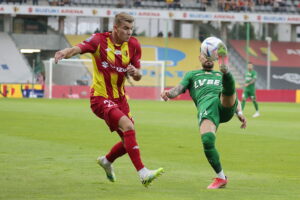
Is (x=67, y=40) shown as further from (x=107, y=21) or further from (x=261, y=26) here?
(x=261, y=26)

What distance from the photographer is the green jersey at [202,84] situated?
1077cm

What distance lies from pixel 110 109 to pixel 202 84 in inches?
53.9

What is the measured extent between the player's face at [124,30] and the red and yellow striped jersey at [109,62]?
0.23 m

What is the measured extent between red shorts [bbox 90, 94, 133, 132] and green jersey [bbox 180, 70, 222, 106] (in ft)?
2.95

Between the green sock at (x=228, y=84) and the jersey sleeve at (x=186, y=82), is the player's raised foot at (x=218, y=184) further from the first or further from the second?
the jersey sleeve at (x=186, y=82)

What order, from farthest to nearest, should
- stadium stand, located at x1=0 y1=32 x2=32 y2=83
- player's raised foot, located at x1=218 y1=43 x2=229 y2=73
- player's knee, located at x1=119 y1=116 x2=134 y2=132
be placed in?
stadium stand, located at x1=0 y1=32 x2=32 y2=83
player's knee, located at x1=119 y1=116 x2=134 y2=132
player's raised foot, located at x1=218 y1=43 x2=229 y2=73

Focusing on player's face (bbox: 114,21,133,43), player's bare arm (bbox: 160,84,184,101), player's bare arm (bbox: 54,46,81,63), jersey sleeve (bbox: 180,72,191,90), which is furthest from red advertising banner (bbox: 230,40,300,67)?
player's bare arm (bbox: 54,46,81,63)

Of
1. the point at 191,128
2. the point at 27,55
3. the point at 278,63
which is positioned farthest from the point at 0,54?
the point at 191,128

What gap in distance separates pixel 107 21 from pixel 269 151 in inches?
1868

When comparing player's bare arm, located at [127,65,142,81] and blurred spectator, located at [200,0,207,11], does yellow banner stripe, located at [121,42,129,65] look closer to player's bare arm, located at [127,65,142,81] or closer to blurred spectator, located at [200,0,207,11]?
player's bare arm, located at [127,65,142,81]

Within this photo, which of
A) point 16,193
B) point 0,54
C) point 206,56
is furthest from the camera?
point 0,54

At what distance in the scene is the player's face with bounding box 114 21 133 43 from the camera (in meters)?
10.3

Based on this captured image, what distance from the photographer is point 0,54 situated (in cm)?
5781

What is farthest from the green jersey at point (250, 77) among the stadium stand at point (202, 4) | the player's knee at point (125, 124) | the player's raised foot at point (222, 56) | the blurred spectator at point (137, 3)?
the blurred spectator at point (137, 3)
